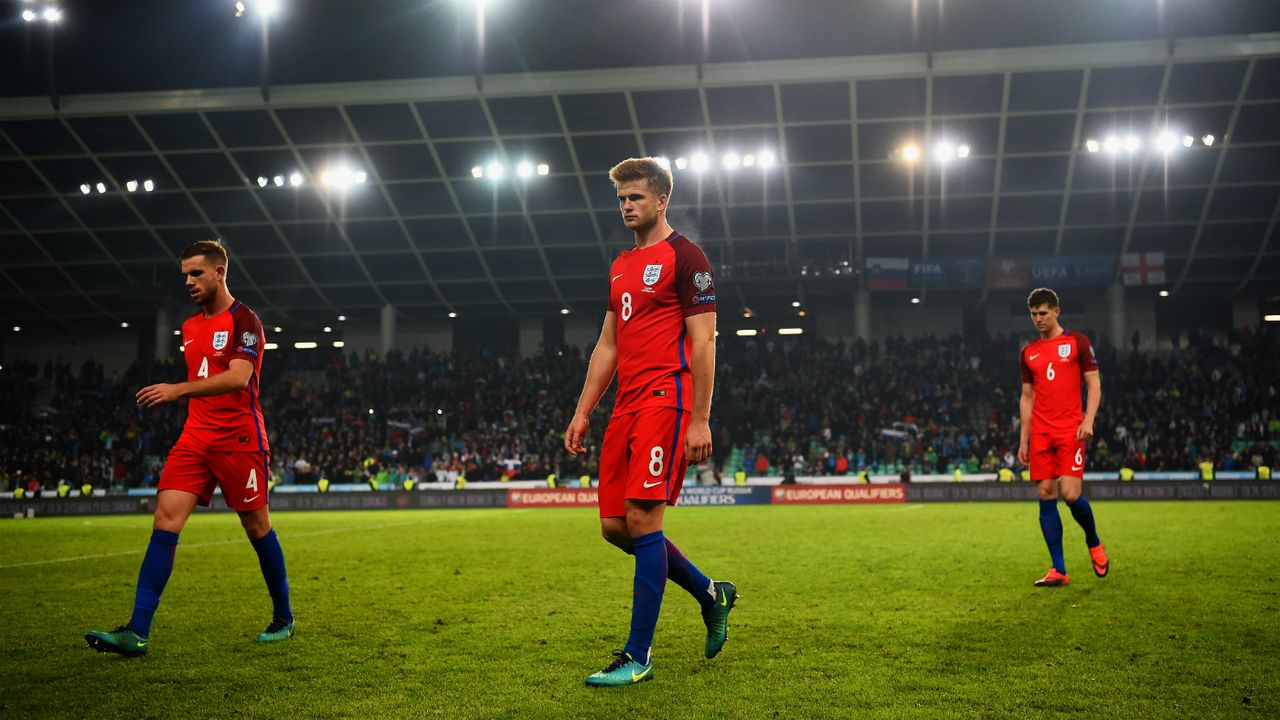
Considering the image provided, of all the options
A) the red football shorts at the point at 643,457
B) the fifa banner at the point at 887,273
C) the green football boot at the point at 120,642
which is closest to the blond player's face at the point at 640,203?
the red football shorts at the point at 643,457

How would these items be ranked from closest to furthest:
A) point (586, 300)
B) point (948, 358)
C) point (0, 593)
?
point (0, 593) < point (948, 358) < point (586, 300)

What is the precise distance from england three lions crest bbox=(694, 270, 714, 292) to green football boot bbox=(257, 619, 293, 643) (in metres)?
3.39

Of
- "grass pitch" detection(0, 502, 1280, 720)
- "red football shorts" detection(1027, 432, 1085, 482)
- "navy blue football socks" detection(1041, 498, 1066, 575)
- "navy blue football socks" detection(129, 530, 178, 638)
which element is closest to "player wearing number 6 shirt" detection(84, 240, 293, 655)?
"navy blue football socks" detection(129, 530, 178, 638)

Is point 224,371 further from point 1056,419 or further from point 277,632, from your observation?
point 1056,419

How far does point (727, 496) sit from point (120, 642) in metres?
23.8

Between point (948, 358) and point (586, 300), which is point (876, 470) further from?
point (586, 300)

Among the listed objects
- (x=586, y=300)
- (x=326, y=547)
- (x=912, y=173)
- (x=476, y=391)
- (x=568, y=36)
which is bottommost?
(x=326, y=547)

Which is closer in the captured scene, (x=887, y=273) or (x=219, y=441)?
(x=219, y=441)

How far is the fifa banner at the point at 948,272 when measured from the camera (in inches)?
1468

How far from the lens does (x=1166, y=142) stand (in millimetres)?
32719

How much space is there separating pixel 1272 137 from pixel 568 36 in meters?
22.3

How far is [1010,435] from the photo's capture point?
33000 millimetres

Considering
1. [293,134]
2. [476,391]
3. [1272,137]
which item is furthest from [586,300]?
[1272,137]

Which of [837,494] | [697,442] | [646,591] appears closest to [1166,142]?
[837,494]
